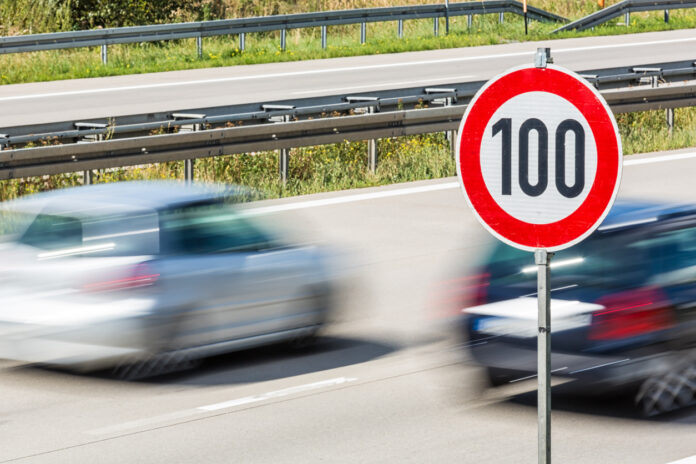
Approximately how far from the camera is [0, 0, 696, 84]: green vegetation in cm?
2966

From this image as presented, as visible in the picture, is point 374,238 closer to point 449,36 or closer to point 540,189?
point 540,189

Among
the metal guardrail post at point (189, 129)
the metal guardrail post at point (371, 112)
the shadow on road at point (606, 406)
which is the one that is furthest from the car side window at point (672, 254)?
the metal guardrail post at point (371, 112)

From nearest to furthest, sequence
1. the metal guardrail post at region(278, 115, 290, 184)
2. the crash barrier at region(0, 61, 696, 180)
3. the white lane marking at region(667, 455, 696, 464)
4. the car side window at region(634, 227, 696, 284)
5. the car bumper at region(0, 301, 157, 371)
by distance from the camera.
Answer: the white lane marking at region(667, 455, 696, 464) < the car side window at region(634, 227, 696, 284) < the car bumper at region(0, 301, 157, 371) < the crash barrier at region(0, 61, 696, 180) < the metal guardrail post at region(278, 115, 290, 184)

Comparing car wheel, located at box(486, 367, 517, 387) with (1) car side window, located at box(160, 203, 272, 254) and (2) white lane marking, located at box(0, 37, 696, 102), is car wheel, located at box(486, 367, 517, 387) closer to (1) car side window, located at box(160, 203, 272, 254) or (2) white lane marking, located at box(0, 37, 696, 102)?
(1) car side window, located at box(160, 203, 272, 254)

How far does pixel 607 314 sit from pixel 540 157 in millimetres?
3192

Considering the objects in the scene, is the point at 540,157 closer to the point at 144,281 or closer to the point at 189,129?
the point at 144,281

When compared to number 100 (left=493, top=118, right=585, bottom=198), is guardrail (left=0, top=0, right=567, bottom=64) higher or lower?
higher

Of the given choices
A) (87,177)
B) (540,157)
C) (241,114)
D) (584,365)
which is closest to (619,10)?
(241,114)

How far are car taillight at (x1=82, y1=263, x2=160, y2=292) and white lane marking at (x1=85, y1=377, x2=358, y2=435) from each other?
0.91m

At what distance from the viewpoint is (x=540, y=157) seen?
4.79m

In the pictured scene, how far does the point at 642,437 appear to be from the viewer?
25.1 ft

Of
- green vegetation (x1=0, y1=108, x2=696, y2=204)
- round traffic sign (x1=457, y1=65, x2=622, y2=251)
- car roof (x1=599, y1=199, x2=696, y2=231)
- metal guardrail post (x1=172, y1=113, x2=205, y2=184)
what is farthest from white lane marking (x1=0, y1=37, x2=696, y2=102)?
round traffic sign (x1=457, y1=65, x2=622, y2=251)

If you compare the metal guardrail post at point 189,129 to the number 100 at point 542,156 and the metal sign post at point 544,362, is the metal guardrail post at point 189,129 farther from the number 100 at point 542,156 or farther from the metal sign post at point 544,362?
the metal sign post at point 544,362

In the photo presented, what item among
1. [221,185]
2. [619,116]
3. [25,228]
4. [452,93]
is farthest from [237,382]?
[619,116]
